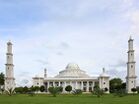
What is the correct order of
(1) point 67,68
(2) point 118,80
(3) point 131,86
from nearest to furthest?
1. (3) point 131,86
2. (2) point 118,80
3. (1) point 67,68

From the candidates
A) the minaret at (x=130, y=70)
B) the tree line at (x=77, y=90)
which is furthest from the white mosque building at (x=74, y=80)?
the minaret at (x=130, y=70)

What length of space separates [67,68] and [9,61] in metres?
42.7

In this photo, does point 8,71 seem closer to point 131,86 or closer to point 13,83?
point 13,83

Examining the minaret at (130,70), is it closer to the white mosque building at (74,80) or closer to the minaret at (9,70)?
the white mosque building at (74,80)

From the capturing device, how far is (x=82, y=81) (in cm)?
15175

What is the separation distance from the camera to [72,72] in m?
159

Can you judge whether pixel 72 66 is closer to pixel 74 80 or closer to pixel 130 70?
pixel 74 80

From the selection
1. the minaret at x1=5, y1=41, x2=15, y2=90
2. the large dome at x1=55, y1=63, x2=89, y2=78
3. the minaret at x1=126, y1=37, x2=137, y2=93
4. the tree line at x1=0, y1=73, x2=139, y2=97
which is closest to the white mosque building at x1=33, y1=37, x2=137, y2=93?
the large dome at x1=55, y1=63, x2=89, y2=78

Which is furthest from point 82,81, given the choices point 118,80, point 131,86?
point 131,86

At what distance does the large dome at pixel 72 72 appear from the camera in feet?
514

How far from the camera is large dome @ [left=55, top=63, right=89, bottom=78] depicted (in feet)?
514

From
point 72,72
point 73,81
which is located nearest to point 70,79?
point 73,81

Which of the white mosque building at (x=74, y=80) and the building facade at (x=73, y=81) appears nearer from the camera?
the white mosque building at (x=74, y=80)

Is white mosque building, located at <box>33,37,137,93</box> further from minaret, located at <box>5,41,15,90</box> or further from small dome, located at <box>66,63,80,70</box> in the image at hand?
minaret, located at <box>5,41,15,90</box>
